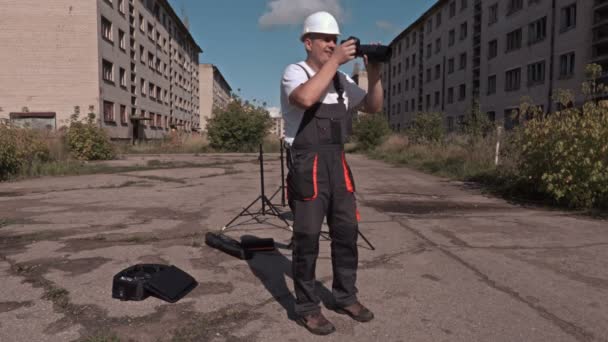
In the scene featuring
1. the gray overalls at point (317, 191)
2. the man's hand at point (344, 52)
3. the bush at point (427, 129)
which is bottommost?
the gray overalls at point (317, 191)

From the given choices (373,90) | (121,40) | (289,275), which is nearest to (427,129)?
(289,275)

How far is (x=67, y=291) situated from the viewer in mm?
3059

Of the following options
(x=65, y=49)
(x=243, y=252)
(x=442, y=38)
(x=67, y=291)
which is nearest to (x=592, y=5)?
(x=442, y=38)

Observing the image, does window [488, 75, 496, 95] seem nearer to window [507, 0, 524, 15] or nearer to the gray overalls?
window [507, 0, 524, 15]

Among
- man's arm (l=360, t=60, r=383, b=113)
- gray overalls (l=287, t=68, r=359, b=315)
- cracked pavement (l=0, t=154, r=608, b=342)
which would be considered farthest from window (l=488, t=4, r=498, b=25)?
gray overalls (l=287, t=68, r=359, b=315)

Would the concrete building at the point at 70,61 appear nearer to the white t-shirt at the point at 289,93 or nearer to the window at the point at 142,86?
the window at the point at 142,86

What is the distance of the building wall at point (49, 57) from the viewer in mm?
23750

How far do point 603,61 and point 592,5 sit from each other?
312 centimetres

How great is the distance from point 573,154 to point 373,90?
16.9 ft

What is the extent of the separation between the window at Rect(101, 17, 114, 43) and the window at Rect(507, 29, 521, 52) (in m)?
27.6

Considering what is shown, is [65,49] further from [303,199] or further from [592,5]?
[592,5]

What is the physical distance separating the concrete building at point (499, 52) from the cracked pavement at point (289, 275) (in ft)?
61.7

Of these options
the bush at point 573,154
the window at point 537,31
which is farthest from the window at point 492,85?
the bush at point 573,154

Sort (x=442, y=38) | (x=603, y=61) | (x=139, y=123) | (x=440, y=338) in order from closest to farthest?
(x=440, y=338) < (x=603, y=61) < (x=139, y=123) < (x=442, y=38)
